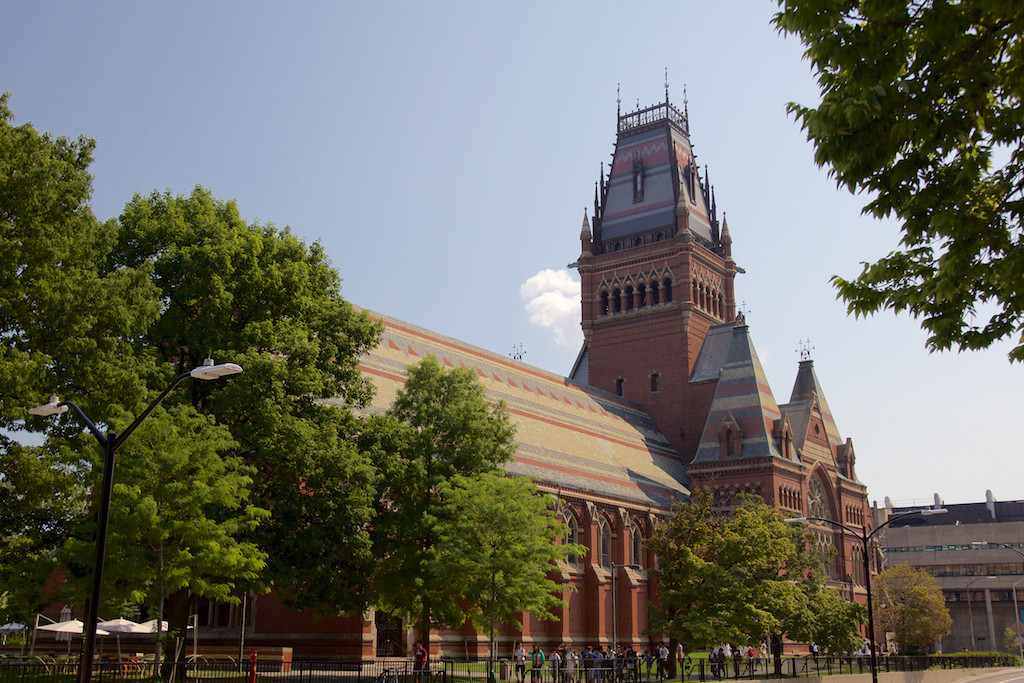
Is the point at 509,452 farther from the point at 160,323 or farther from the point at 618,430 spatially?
the point at 618,430

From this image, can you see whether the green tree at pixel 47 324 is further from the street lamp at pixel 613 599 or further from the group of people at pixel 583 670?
the street lamp at pixel 613 599

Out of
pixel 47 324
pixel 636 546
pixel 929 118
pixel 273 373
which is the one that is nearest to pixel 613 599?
pixel 636 546

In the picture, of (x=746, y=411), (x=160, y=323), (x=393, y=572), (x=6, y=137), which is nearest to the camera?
(x=6, y=137)

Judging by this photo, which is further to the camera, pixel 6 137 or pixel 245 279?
pixel 245 279

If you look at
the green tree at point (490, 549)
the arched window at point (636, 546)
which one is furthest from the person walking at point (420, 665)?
the arched window at point (636, 546)

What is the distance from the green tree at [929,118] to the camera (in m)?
10.4

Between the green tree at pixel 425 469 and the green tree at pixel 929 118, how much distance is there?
1060 inches

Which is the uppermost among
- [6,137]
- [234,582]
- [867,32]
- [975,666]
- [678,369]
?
[678,369]

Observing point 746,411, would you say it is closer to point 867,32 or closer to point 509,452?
point 509,452

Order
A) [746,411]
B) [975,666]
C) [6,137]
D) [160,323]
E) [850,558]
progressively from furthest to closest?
1. [850,558]
2. [746,411]
3. [975,666]
4. [160,323]
5. [6,137]

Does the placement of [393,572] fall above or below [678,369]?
below

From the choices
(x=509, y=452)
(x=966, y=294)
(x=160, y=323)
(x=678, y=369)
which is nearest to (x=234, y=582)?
(x=160, y=323)

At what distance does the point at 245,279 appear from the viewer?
34.6 meters

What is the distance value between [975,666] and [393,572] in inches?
1851
